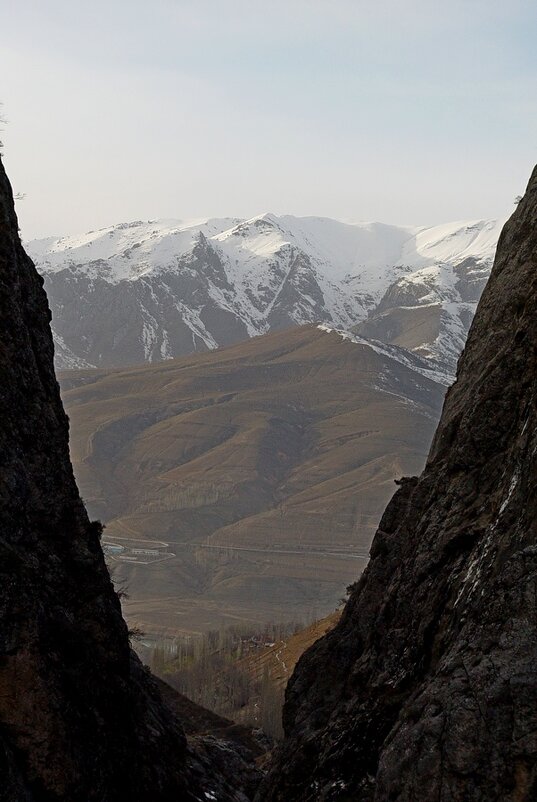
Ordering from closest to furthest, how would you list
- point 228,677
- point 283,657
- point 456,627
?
1. point 456,627
2. point 283,657
3. point 228,677

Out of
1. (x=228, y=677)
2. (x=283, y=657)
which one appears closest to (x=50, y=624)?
(x=283, y=657)

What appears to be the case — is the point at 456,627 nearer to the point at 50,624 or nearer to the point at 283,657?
the point at 50,624

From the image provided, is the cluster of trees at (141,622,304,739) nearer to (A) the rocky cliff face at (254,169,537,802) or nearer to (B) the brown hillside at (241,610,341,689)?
(B) the brown hillside at (241,610,341,689)

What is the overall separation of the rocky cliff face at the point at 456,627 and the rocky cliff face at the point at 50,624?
4.57m

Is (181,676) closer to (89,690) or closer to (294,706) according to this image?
(294,706)

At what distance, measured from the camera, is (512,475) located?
798 inches

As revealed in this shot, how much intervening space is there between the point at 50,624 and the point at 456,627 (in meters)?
9.10

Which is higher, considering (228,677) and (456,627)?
(456,627)

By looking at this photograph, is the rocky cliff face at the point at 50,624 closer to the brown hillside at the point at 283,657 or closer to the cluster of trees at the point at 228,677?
the cluster of trees at the point at 228,677

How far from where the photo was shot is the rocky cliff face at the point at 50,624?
21.0m

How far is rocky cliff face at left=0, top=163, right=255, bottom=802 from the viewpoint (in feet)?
68.8

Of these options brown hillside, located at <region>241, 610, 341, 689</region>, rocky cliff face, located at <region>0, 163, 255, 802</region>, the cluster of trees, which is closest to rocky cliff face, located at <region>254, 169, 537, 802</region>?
rocky cliff face, located at <region>0, 163, 255, 802</region>

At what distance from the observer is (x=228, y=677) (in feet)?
334

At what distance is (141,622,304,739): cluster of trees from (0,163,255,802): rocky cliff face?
1836 inches
